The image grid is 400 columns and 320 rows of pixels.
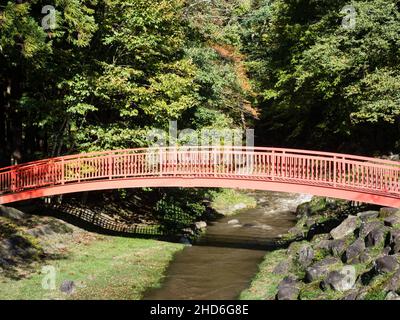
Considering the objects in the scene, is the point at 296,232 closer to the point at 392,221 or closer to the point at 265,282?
the point at 265,282

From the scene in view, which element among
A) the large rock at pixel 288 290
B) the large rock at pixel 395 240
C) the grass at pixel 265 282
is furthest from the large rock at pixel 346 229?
the large rock at pixel 288 290

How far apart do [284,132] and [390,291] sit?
32.0 metres

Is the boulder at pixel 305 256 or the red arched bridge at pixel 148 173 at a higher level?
the red arched bridge at pixel 148 173

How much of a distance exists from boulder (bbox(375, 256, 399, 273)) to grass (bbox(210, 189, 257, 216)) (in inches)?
663

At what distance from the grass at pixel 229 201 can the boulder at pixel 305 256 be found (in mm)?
12411

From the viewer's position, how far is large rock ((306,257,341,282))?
14.9m

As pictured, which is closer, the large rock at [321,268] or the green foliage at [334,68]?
the large rock at [321,268]

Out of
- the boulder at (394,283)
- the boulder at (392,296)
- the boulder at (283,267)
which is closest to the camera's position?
the boulder at (392,296)

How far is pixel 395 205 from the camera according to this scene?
16500mm

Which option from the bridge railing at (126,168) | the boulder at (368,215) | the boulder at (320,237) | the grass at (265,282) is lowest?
the grass at (265,282)

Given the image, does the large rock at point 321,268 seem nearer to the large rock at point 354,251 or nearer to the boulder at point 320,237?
the large rock at point 354,251

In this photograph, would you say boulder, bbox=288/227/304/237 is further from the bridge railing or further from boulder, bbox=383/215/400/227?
boulder, bbox=383/215/400/227

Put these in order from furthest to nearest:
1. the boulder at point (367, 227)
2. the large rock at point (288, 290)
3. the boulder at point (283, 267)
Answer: the boulder at point (283, 267), the boulder at point (367, 227), the large rock at point (288, 290)

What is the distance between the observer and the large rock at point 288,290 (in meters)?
14.4
